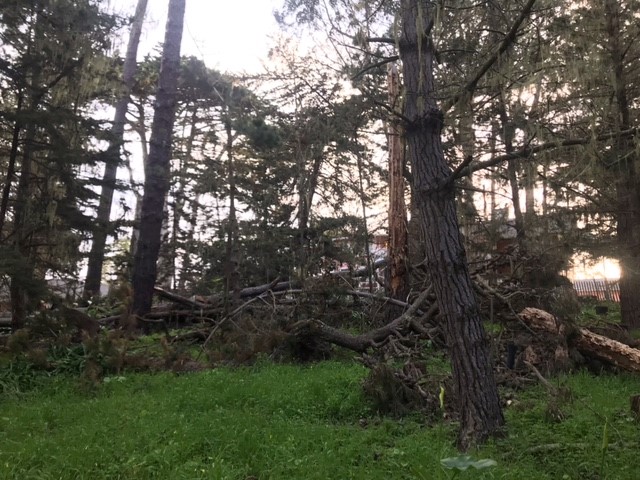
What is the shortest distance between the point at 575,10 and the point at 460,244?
6.47 metres

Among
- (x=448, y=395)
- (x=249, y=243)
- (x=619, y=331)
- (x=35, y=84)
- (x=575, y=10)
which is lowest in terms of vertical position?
(x=448, y=395)

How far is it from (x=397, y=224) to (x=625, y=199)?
14.8 ft

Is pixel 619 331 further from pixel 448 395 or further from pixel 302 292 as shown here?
pixel 302 292

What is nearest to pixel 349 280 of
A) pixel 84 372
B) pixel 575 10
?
pixel 84 372

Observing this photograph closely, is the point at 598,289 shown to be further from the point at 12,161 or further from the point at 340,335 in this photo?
the point at 12,161

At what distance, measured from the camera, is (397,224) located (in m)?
10.7

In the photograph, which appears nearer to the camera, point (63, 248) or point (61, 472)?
point (61, 472)

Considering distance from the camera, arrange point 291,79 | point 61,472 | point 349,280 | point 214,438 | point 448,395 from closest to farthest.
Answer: point 61,472
point 214,438
point 448,395
point 349,280
point 291,79

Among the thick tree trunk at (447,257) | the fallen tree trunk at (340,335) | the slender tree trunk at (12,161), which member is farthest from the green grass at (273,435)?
the slender tree trunk at (12,161)

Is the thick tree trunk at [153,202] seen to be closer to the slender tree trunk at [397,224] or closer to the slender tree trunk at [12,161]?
the slender tree trunk at [12,161]

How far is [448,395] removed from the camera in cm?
564

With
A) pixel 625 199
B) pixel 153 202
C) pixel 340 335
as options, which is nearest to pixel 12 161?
pixel 153 202

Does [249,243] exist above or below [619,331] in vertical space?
above

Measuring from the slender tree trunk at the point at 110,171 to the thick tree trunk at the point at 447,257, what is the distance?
5836 millimetres
